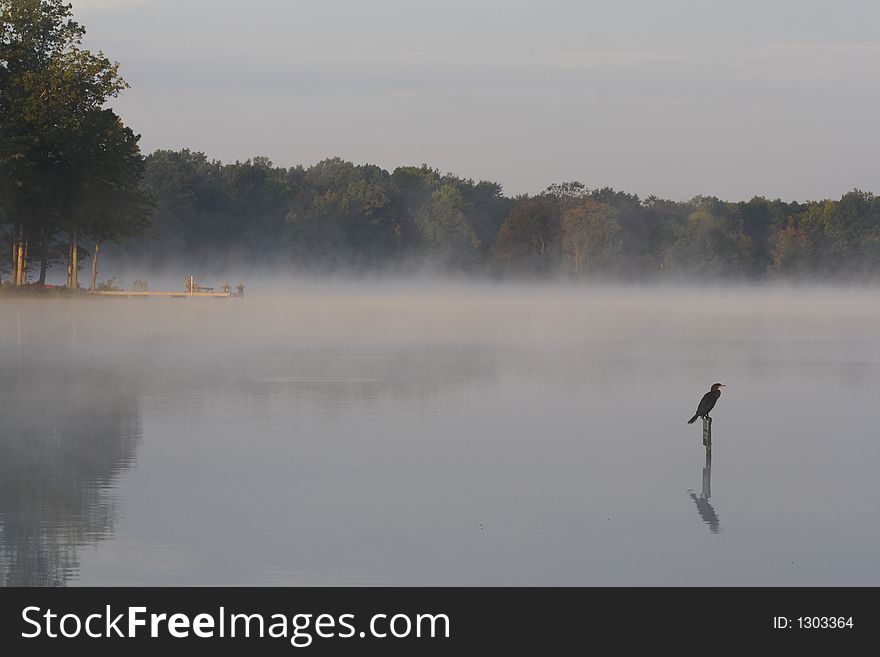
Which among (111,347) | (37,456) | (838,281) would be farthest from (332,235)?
(37,456)

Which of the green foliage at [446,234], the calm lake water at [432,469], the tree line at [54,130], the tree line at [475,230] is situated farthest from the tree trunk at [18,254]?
the green foliage at [446,234]

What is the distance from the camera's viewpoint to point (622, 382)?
105ft

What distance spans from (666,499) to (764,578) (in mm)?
3950

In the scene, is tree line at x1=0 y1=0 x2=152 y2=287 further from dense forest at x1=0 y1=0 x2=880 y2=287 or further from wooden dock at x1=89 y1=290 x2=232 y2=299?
dense forest at x1=0 y1=0 x2=880 y2=287

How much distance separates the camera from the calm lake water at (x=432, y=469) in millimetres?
13219

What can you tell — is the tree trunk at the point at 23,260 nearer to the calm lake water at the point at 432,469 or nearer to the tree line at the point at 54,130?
the tree line at the point at 54,130

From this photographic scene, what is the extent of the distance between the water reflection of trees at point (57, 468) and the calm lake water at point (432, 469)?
5 centimetres

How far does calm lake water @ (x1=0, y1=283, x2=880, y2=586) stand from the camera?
43.4ft

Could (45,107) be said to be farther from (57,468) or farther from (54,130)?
(57,468)

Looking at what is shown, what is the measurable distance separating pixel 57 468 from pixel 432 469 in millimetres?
4415

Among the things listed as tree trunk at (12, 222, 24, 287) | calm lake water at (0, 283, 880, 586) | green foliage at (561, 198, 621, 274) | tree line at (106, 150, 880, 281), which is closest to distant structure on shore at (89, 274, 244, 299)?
tree trunk at (12, 222, 24, 287)

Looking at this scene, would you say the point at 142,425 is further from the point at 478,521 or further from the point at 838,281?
the point at 838,281

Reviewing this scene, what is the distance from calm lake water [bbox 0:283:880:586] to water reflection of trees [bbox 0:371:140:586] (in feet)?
0.16
